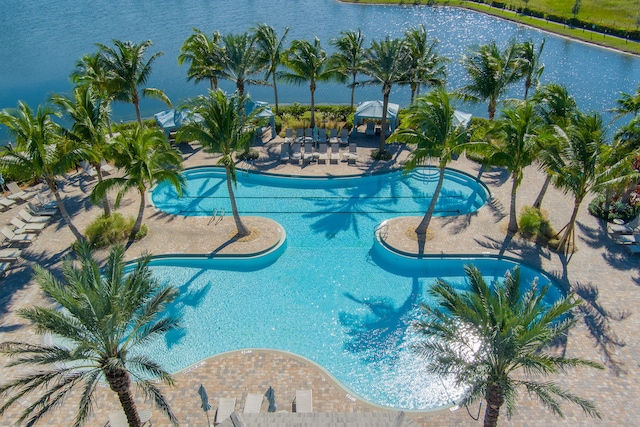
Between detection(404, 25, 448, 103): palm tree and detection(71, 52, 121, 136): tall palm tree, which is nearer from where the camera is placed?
detection(71, 52, 121, 136): tall palm tree

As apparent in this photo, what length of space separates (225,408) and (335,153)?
56.8ft

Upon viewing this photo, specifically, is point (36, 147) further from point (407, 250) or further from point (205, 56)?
point (407, 250)

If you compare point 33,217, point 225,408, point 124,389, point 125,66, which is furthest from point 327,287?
point 125,66

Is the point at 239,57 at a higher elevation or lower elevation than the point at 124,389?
higher

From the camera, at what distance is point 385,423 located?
10070 mm

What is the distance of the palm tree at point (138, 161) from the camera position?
17.6 m

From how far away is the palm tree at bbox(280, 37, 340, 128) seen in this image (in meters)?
27.4

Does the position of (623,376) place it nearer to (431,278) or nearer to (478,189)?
(431,278)

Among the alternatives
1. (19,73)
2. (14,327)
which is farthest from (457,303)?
(19,73)

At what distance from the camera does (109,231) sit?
19.3m

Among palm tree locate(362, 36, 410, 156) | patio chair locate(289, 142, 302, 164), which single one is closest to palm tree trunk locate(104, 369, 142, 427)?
patio chair locate(289, 142, 302, 164)

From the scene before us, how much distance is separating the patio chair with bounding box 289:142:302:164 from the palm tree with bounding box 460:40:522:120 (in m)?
9.64

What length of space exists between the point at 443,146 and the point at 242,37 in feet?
49.1

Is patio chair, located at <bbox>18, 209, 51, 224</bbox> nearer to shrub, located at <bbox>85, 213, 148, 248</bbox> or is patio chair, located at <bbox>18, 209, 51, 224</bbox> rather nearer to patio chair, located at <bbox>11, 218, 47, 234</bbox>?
patio chair, located at <bbox>11, 218, 47, 234</bbox>
